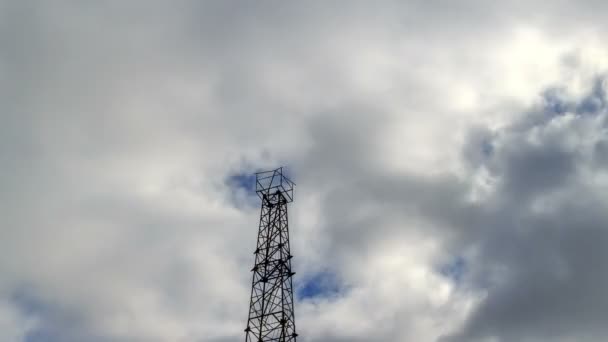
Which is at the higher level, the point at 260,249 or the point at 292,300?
the point at 260,249

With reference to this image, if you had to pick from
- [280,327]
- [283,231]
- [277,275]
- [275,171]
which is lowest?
[280,327]

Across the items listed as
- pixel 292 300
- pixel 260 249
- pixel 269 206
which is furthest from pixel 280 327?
pixel 269 206

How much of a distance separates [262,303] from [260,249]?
602 centimetres

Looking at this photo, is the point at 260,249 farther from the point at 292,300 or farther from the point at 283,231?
the point at 292,300

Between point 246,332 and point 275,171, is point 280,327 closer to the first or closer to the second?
point 246,332

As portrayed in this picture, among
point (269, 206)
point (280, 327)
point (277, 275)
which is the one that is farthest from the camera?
point (269, 206)

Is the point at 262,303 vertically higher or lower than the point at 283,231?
lower

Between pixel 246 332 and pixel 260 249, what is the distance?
8.70 m

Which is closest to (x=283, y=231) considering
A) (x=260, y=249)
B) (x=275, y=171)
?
(x=260, y=249)

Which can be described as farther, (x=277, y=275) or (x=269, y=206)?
(x=269, y=206)

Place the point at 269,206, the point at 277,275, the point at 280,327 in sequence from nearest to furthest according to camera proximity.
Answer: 1. the point at 280,327
2. the point at 277,275
3. the point at 269,206

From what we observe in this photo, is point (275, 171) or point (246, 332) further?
point (275, 171)

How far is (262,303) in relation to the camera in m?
55.3

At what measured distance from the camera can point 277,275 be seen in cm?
5681
